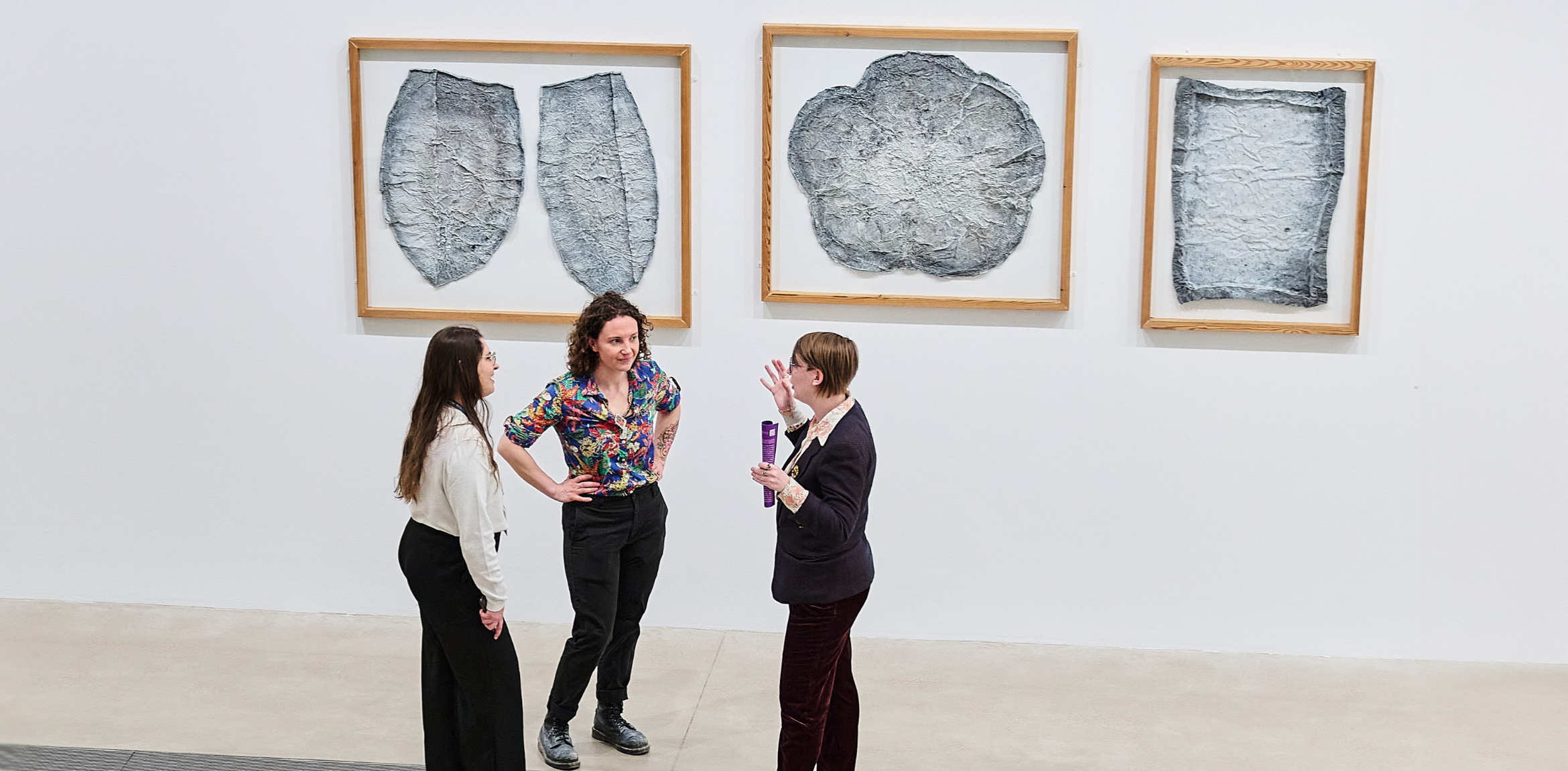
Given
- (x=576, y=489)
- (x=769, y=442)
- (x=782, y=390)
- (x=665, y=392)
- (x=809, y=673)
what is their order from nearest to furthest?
(x=809, y=673) < (x=769, y=442) < (x=782, y=390) < (x=576, y=489) < (x=665, y=392)

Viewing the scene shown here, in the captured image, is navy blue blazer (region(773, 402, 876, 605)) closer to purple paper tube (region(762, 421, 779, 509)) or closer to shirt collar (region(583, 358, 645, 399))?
purple paper tube (region(762, 421, 779, 509))

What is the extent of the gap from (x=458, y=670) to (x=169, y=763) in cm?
105

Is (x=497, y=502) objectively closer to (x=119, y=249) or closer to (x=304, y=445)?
(x=304, y=445)

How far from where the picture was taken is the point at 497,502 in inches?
108

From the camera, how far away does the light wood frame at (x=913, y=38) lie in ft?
13.0

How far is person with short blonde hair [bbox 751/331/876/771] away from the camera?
270cm

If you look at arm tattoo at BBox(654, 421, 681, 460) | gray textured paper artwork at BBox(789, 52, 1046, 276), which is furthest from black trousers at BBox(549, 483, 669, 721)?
gray textured paper artwork at BBox(789, 52, 1046, 276)

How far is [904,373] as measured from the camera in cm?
415

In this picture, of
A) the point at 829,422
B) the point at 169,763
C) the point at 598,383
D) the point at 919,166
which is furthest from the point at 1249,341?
the point at 169,763

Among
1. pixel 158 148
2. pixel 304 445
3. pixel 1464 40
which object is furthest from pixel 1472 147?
pixel 158 148

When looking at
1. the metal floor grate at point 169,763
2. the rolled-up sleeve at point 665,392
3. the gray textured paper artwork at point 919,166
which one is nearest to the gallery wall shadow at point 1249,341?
the gray textured paper artwork at point 919,166

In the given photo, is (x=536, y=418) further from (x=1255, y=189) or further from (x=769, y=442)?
(x=1255, y=189)

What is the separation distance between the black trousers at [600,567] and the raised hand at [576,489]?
3cm

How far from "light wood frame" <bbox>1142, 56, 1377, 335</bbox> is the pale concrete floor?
1125 mm
